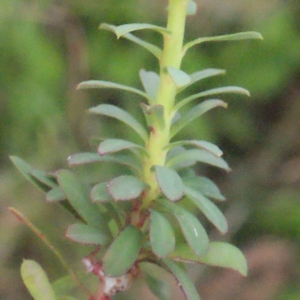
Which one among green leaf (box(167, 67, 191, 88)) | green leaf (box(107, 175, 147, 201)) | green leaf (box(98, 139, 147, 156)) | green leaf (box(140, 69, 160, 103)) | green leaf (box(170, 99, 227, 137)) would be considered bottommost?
green leaf (box(107, 175, 147, 201))

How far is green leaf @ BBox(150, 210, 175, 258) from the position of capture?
0.45m

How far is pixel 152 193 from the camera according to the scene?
0.53m

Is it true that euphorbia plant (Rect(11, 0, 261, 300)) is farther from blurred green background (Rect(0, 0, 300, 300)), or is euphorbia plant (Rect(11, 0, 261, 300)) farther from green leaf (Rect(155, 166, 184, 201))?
blurred green background (Rect(0, 0, 300, 300))

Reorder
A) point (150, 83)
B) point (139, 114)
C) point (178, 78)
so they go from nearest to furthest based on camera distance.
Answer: point (178, 78), point (150, 83), point (139, 114)

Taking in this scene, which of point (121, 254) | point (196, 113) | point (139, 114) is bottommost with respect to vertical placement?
point (139, 114)

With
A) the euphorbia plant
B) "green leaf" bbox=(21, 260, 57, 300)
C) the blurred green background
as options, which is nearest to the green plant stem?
the euphorbia plant

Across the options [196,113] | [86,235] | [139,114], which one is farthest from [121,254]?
[139,114]

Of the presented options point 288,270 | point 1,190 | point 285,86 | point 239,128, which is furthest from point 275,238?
point 1,190

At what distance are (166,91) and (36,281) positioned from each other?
0.77 feet

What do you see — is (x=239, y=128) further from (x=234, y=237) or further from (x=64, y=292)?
(x=64, y=292)

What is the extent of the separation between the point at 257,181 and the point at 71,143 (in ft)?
1.80

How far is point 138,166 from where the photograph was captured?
21.1 inches

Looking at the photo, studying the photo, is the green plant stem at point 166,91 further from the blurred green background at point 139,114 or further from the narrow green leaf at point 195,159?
the blurred green background at point 139,114

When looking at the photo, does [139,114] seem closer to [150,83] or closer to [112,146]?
[150,83]
